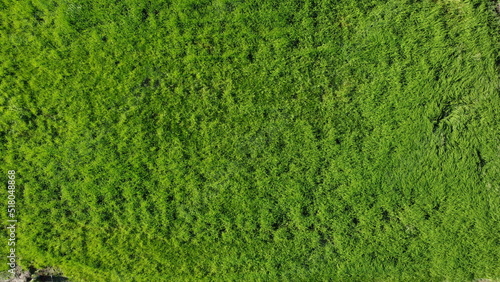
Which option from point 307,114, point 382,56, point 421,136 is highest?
point 382,56

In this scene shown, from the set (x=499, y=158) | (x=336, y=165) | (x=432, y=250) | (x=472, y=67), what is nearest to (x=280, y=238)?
(x=336, y=165)

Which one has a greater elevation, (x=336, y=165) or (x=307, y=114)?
(x=307, y=114)

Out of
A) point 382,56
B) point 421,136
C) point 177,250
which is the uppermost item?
point 382,56

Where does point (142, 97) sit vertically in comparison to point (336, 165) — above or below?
above

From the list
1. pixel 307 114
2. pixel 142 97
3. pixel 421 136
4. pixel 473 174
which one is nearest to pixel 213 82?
pixel 142 97

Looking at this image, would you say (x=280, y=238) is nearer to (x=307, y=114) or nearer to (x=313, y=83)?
(x=307, y=114)

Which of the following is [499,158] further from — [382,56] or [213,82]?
[213,82]
